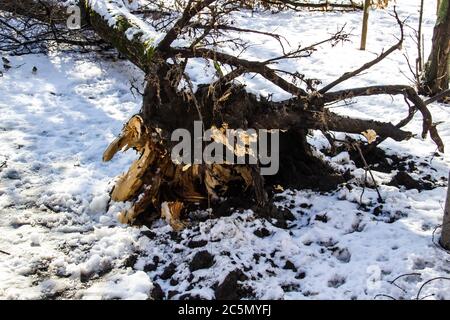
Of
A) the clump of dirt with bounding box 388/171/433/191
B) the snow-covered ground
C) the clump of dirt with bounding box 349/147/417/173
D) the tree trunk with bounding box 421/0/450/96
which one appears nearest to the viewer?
the snow-covered ground

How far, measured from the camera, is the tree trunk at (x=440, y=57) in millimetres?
6004

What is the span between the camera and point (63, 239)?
11.2ft

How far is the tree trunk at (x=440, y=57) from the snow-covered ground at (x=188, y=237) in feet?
3.78

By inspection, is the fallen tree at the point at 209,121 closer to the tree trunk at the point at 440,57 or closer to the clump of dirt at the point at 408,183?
the clump of dirt at the point at 408,183

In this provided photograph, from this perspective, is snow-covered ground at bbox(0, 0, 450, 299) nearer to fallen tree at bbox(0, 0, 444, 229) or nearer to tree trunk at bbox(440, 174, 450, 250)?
tree trunk at bbox(440, 174, 450, 250)

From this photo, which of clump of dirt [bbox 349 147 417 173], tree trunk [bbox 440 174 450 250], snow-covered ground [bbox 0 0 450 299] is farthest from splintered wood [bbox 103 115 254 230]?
tree trunk [bbox 440 174 450 250]

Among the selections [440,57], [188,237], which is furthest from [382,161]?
[440,57]

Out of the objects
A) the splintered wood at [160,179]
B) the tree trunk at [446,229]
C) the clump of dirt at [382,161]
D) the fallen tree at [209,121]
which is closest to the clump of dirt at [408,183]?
the clump of dirt at [382,161]

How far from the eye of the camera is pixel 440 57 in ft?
20.0

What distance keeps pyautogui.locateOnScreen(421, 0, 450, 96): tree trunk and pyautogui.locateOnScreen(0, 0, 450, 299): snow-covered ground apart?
1.15 m

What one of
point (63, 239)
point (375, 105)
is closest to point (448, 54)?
point (375, 105)

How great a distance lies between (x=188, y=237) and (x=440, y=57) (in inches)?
180

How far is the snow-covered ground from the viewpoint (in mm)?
2912

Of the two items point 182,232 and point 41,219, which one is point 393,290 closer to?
point 182,232
